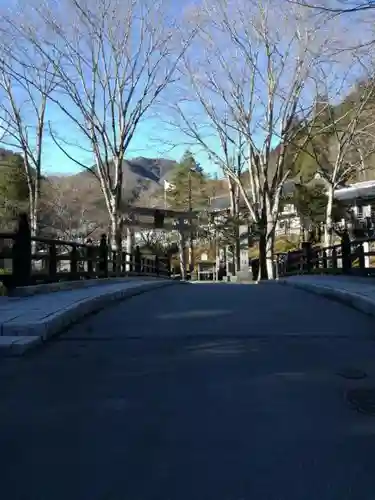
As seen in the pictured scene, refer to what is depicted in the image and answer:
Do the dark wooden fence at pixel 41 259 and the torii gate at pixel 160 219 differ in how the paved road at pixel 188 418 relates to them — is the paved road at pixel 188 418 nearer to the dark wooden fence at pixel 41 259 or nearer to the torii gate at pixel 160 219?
the dark wooden fence at pixel 41 259

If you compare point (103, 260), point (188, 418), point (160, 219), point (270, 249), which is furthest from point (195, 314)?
point (160, 219)

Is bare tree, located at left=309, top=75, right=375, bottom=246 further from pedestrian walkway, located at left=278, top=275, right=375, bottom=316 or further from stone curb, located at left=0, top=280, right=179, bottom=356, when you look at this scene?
stone curb, located at left=0, top=280, right=179, bottom=356

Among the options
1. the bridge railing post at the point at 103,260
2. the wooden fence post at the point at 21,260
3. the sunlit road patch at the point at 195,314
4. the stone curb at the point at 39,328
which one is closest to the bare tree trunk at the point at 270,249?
the bridge railing post at the point at 103,260

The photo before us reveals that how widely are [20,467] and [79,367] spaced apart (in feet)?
7.58

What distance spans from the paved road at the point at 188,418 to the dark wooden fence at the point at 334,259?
25.9 feet

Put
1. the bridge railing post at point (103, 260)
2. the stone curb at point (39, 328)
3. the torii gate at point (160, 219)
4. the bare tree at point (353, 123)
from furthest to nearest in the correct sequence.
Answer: the torii gate at point (160, 219) → the bare tree at point (353, 123) → the bridge railing post at point (103, 260) → the stone curb at point (39, 328)

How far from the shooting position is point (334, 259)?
17.9 metres

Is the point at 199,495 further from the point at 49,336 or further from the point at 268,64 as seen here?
the point at 268,64

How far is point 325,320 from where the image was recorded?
27.8 feet

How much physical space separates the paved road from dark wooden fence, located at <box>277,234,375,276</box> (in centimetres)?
789

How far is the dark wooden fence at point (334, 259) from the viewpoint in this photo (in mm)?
15016

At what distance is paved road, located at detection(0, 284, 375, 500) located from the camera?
3.12 metres

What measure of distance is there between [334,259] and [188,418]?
14445 millimetres

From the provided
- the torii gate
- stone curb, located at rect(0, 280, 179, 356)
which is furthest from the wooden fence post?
the torii gate
